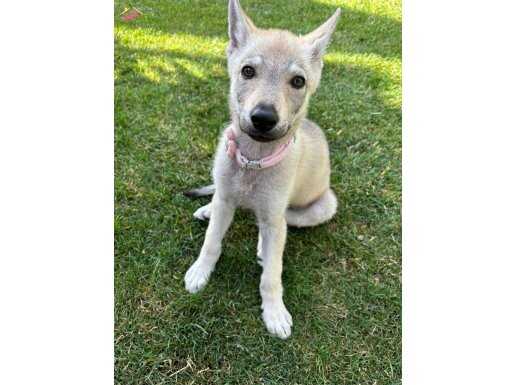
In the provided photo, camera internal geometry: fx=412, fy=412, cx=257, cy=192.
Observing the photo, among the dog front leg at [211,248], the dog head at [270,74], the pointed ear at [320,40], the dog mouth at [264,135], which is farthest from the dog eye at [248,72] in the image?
the dog front leg at [211,248]

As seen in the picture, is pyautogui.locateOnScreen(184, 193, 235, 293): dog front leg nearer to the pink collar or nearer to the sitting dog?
the sitting dog

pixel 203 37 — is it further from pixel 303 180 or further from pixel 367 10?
pixel 303 180

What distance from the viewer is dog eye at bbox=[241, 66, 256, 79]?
2.65 m

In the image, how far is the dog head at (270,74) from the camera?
251 centimetres

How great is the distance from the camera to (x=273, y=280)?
3.39 m

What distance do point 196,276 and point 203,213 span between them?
2.38 feet

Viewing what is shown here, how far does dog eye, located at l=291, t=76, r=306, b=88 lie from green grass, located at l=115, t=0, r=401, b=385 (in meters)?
1.76

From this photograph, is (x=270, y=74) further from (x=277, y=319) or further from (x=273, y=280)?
(x=277, y=319)

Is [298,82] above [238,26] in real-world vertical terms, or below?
below

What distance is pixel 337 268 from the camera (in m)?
3.84

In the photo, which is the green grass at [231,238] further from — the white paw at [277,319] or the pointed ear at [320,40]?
the pointed ear at [320,40]

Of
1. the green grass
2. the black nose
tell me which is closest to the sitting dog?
the black nose

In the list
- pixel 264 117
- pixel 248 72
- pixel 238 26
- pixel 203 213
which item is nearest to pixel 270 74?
pixel 248 72
